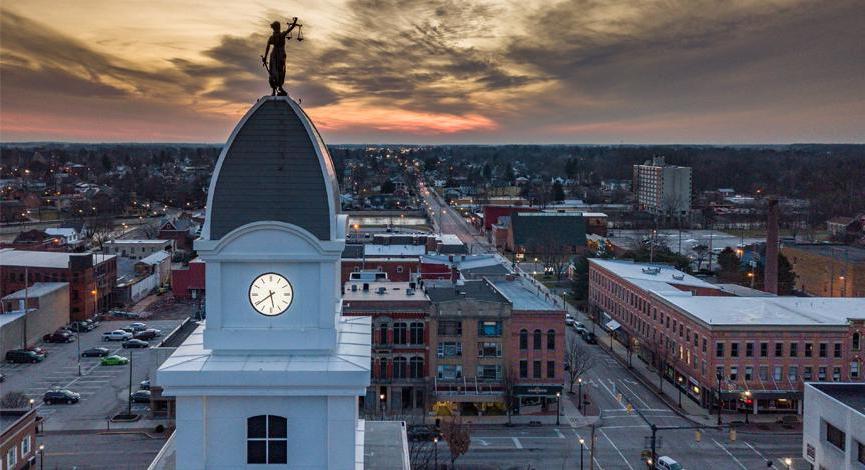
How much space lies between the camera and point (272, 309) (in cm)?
1898

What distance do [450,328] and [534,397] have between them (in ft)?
25.6

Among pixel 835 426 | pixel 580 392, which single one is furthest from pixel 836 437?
pixel 580 392

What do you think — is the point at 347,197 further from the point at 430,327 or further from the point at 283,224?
the point at 283,224

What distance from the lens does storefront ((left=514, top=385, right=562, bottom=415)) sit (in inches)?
2126

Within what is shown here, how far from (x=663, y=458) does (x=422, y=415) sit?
1676 centimetres

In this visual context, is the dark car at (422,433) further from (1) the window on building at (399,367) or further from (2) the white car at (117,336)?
(2) the white car at (117,336)

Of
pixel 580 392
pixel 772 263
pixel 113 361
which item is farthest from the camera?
pixel 772 263

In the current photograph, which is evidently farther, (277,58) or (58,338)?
(58,338)

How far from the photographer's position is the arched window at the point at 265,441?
18938mm

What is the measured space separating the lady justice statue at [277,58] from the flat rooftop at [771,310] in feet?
142

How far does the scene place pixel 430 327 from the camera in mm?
54438

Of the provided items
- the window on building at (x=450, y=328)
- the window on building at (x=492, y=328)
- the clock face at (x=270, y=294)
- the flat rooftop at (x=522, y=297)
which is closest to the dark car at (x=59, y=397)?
the window on building at (x=450, y=328)

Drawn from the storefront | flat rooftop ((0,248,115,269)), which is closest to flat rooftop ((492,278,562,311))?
the storefront

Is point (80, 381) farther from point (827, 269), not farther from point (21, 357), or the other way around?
point (827, 269)
